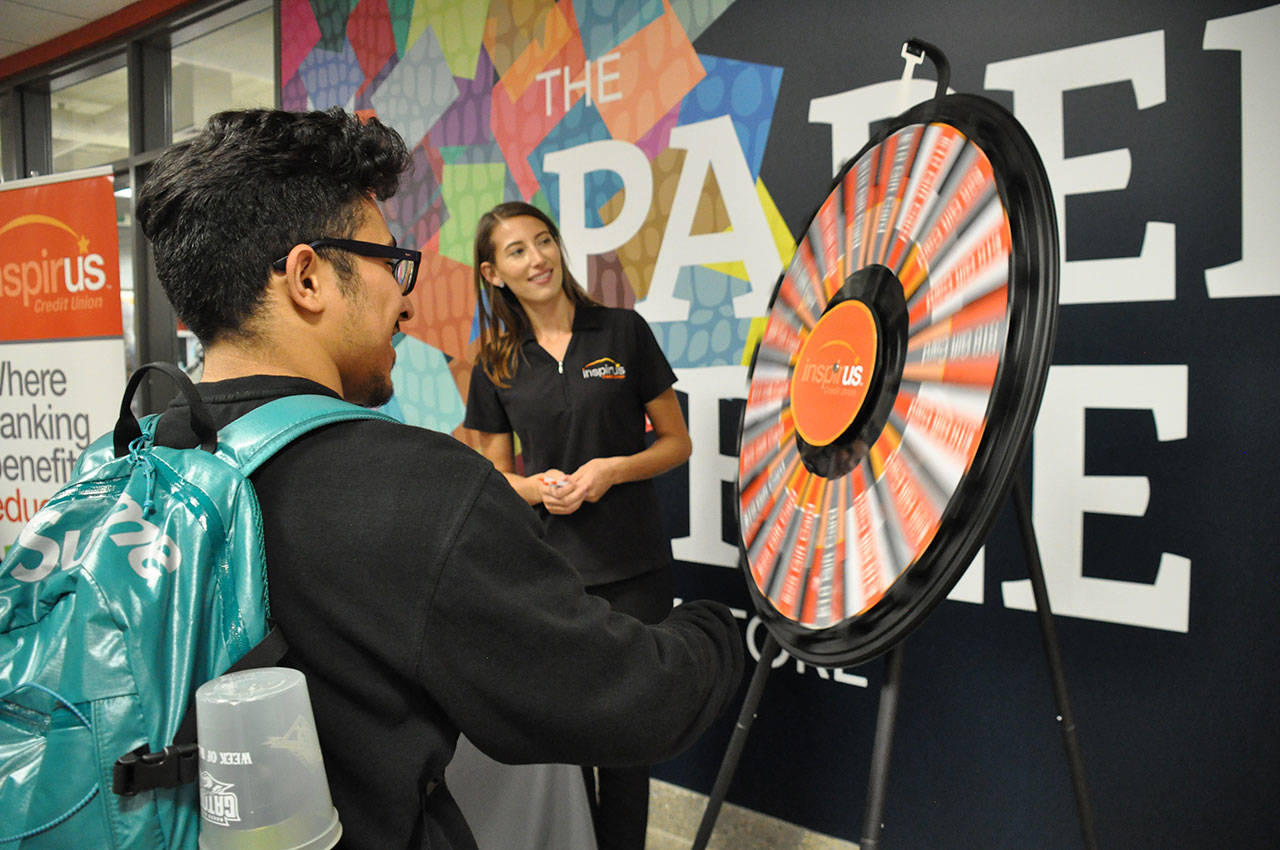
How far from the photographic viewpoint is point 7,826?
23.2 inches

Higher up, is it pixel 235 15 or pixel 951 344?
pixel 235 15

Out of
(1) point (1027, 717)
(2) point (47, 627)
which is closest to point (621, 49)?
(1) point (1027, 717)

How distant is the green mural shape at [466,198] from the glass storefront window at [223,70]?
131 cm

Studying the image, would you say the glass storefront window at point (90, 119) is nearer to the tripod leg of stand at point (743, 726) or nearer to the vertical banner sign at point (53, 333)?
the vertical banner sign at point (53, 333)

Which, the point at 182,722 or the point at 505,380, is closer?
the point at 182,722

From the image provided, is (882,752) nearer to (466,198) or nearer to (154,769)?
(154,769)

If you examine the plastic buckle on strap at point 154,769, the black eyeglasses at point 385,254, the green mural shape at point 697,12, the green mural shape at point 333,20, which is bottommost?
the plastic buckle on strap at point 154,769

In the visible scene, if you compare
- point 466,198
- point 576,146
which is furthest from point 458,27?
point 576,146

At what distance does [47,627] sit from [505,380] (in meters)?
1.37

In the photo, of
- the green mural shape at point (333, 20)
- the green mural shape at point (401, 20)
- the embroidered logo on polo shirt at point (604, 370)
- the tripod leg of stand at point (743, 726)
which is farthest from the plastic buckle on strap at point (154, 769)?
the green mural shape at point (333, 20)

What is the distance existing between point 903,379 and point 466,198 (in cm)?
217

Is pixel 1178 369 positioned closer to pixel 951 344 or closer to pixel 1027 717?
pixel 1027 717

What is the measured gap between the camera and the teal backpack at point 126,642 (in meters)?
0.59

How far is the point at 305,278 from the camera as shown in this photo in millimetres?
817
